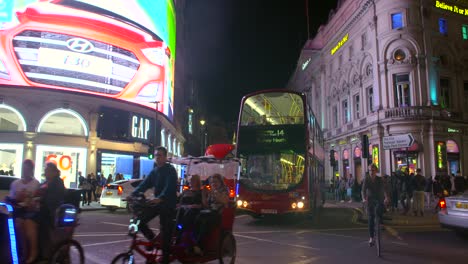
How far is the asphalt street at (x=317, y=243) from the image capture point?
8.52 metres

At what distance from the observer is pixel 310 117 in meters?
15.8

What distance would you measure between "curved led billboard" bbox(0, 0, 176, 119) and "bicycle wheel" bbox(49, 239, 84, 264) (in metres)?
23.7

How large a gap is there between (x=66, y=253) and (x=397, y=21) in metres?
32.5

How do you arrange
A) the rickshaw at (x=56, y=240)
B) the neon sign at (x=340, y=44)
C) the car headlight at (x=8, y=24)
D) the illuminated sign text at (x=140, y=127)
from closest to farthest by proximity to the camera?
the rickshaw at (x=56, y=240) → the car headlight at (x=8, y=24) → the illuminated sign text at (x=140, y=127) → the neon sign at (x=340, y=44)

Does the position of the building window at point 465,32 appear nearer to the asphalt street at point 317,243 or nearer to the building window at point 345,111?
the building window at point 345,111

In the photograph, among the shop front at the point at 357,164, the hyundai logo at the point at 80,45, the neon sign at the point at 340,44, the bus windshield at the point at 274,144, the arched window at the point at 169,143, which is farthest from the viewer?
the arched window at the point at 169,143

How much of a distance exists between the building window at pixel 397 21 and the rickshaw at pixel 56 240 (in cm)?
3146

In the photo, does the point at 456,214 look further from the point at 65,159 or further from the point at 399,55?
the point at 65,159

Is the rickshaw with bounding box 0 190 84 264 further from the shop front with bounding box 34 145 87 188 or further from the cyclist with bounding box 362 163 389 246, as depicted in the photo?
the shop front with bounding box 34 145 87 188

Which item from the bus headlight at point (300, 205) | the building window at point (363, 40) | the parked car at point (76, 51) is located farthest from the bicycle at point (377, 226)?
the building window at point (363, 40)

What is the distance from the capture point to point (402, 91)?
32844 millimetres

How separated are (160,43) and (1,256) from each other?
34.0m

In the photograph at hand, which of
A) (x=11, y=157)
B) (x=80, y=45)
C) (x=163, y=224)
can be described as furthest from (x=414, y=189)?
(x=11, y=157)

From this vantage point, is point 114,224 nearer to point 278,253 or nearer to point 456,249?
point 278,253
